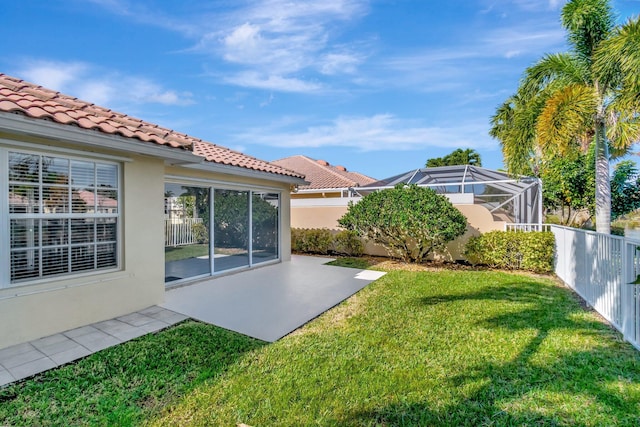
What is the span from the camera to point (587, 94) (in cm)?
1020

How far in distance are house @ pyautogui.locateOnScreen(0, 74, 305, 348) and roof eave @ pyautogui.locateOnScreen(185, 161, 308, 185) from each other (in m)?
0.18

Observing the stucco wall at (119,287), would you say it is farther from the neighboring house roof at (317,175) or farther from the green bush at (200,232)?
the neighboring house roof at (317,175)

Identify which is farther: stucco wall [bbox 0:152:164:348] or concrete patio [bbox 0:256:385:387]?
stucco wall [bbox 0:152:164:348]

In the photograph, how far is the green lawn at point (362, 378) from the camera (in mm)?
3568

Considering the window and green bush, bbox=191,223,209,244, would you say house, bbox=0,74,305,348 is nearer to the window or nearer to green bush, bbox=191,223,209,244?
the window

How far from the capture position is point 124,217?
696 cm

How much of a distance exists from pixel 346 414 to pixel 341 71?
15184 millimetres

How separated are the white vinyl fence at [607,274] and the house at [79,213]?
8.75 meters

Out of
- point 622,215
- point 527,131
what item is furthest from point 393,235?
point 622,215

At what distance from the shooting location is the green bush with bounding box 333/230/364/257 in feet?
52.9

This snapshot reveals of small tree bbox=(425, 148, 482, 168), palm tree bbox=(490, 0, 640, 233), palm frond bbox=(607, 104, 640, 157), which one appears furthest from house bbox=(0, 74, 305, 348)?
small tree bbox=(425, 148, 482, 168)

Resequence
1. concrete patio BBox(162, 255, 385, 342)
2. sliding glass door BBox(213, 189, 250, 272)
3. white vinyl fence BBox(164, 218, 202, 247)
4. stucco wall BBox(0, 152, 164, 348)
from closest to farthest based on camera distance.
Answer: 1. stucco wall BBox(0, 152, 164, 348)
2. concrete patio BBox(162, 255, 385, 342)
3. white vinyl fence BBox(164, 218, 202, 247)
4. sliding glass door BBox(213, 189, 250, 272)

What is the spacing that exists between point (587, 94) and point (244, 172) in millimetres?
11971

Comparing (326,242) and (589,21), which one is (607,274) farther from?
(326,242)
